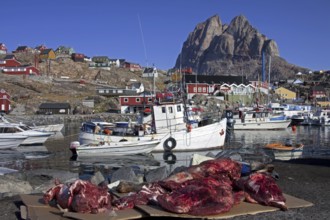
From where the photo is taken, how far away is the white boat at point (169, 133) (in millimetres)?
30641

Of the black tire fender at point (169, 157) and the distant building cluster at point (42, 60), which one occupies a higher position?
the distant building cluster at point (42, 60)

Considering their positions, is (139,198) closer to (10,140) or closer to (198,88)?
(10,140)

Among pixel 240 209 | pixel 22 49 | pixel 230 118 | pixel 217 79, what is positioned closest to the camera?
pixel 240 209

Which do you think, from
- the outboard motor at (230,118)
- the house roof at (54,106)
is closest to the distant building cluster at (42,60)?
the house roof at (54,106)

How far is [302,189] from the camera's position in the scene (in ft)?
42.8

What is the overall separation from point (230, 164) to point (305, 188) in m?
3.00

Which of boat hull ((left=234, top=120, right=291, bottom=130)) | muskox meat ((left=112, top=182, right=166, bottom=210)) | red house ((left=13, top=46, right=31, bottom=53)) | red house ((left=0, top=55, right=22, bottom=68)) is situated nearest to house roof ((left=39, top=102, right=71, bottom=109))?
boat hull ((left=234, top=120, right=291, bottom=130))

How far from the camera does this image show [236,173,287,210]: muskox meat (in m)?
9.97

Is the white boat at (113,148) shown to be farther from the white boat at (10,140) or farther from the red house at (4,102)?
the red house at (4,102)

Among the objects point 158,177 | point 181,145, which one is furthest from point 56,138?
point 158,177

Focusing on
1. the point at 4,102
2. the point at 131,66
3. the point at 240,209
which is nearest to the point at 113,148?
the point at 240,209

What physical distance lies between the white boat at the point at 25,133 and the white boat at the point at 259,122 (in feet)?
99.0

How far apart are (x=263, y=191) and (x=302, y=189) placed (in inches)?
137

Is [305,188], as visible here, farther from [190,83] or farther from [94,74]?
[94,74]
